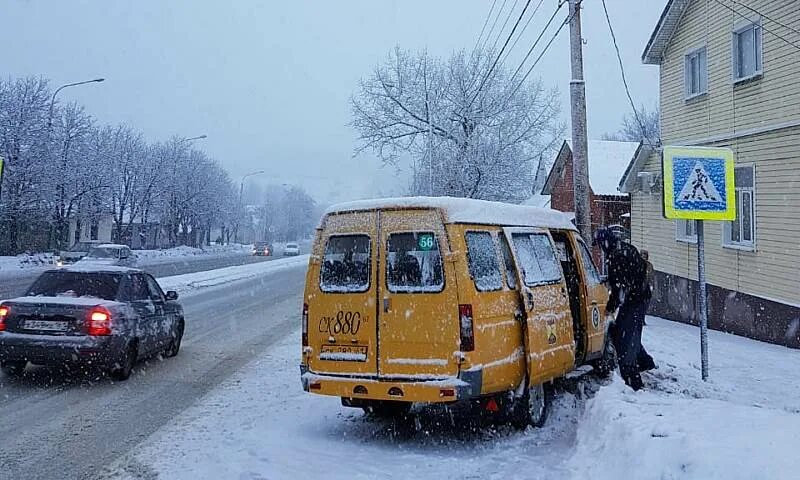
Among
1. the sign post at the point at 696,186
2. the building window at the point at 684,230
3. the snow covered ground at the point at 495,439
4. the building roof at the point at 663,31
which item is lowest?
the snow covered ground at the point at 495,439

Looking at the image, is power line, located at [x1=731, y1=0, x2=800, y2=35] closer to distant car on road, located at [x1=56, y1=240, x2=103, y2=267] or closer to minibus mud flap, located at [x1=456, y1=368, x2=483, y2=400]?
minibus mud flap, located at [x1=456, y1=368, x2=483, y2=400]

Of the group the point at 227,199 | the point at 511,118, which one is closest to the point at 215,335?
the point at 511,118

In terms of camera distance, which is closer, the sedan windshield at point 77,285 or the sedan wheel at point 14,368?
the sedan wheel at point 14,368

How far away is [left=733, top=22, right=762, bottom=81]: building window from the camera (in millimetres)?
14531

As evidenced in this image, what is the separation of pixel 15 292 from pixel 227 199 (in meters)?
75.7

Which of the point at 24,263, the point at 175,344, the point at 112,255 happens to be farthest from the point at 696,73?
A: the point at 24,263

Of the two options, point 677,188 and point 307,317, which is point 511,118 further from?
point 307,317

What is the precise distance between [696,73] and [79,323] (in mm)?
15019

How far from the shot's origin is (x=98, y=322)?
8.96m

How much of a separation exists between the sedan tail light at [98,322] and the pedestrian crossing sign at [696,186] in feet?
23.5

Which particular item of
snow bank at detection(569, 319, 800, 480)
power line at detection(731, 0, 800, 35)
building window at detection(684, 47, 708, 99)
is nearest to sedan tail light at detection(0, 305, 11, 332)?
snow bank at detection(569, 319, 800, 480)

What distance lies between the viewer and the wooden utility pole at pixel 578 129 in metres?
11.2

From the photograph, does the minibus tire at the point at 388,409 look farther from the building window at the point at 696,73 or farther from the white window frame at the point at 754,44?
the building window at the point at 696,73

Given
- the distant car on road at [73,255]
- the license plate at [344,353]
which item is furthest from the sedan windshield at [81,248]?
the license plate at [344,353]
